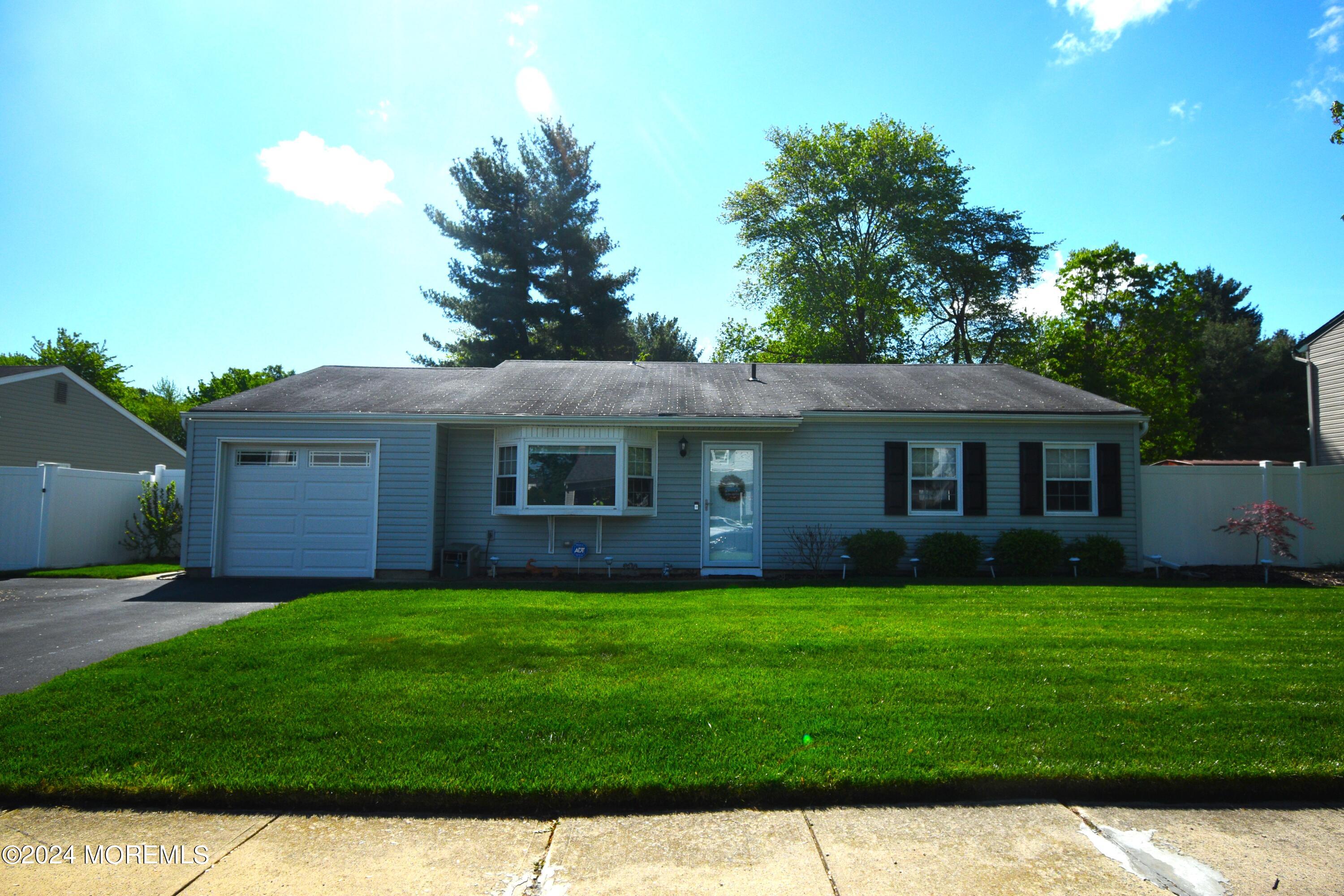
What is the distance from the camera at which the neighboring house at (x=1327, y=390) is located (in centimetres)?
1761

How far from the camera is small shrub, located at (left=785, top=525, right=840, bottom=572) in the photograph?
11914 mm

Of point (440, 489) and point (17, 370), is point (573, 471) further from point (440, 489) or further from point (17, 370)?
point (17, 370)

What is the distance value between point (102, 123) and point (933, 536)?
1405cm

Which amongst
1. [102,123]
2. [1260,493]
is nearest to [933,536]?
[1260,493]

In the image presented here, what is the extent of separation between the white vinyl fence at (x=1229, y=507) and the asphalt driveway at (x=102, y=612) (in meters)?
13.2

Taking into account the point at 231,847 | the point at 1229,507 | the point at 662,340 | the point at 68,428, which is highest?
the point at 662,340

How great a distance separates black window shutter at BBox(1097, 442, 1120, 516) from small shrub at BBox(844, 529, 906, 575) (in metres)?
3.44

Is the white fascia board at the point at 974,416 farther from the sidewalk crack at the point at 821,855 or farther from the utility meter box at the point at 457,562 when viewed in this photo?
the sidewalk crack at the point at 821,855

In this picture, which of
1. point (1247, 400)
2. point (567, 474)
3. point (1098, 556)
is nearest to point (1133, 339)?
point (1247, 400)

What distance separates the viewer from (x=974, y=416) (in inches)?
471

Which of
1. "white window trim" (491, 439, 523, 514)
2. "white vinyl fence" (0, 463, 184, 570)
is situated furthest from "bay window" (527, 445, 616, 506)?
"white vinyl fence" (0, 463, 184, 570)

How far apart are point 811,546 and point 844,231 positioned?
2049 centimetres

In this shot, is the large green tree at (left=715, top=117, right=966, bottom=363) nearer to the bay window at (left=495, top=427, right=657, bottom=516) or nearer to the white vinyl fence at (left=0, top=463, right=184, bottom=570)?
the bay window at (left=495, top=427, right=657, bottom=516)

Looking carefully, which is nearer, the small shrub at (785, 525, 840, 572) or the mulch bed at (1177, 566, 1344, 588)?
the mulch bed at (1177, 566, 1344, 588)
